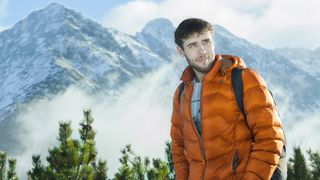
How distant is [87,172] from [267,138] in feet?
31.3

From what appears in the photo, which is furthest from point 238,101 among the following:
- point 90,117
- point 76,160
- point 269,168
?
point 90,117

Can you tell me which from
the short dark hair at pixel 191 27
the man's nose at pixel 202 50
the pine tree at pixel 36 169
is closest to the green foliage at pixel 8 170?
the pine tree at pixel 36 169

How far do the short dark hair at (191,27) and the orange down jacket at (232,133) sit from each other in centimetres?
29

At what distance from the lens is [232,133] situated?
4125 mm

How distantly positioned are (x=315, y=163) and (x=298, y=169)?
0.73 metres

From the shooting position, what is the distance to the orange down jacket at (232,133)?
386cm

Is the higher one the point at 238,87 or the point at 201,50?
the point at 201,50

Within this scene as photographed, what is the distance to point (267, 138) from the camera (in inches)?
152

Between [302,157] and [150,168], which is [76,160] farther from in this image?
[302,157]

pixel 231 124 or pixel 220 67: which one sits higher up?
pixel 220 67

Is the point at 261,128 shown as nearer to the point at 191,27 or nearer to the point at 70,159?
the point at 191,27

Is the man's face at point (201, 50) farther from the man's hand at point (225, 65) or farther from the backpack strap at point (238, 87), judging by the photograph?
the backpack strap at point (238, 87)

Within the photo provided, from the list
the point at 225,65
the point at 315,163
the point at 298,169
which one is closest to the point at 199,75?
the point at 225,65

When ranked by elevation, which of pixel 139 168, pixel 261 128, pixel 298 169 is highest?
pixel 298 169
